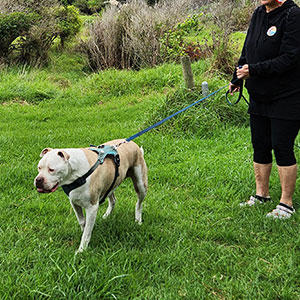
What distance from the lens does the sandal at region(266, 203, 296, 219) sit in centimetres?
328

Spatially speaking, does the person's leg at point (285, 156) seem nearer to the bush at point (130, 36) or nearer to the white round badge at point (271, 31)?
the white round badge at point (271, 31)

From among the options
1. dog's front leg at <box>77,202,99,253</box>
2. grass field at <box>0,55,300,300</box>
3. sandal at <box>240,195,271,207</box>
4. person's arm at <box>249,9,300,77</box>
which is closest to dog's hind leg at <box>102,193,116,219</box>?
grass field at <box>0,55,300,300</box>

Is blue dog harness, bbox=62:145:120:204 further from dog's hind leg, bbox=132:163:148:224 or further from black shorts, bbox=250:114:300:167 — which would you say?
black shorts, bbox=250:114:300:167

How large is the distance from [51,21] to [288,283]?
12.4 m

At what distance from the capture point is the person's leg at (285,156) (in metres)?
3.17

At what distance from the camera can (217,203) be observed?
12.2ft

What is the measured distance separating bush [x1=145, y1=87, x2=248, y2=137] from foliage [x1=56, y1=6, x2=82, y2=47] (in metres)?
8.21

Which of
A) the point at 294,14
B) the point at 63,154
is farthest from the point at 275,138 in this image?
the point at 63,154

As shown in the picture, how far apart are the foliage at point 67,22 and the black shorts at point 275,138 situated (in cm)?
1134

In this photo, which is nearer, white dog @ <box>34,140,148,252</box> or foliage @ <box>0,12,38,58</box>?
white dog @ <box>34,140,148,252</box>

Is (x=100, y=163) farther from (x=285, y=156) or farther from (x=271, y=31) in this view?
(x=271, y=31)

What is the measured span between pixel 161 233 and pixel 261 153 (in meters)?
1.42

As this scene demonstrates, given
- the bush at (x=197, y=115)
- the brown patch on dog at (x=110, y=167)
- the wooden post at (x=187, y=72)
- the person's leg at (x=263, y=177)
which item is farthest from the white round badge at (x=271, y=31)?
the wooden post at (x=187, y=72)

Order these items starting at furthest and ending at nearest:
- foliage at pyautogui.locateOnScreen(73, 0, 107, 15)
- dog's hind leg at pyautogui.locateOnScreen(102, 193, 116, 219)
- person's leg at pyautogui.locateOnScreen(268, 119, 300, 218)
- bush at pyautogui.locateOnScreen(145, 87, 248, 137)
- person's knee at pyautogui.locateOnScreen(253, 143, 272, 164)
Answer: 1. foliage at pyautogui.locateOnScreen(73, 0, 107, 15)
2. bush at pyautogui.locateOnScreen(145, 87, 248, 137)
3. person's knee at pyautogui.locateOnScreen(253, 143, 272, 164)
4. dog's hind leg at pyautogui.locateOnScreen(102, 193, 116, 219)
5. person's leg at pyautogui.locateOnScreen(268, 119, 300, 218)
